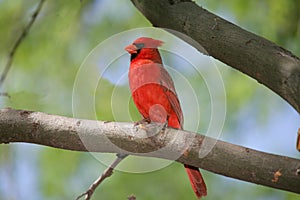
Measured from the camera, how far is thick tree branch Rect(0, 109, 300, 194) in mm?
1492

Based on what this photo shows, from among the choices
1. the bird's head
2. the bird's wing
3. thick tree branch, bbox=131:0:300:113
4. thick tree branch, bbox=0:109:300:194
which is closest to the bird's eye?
the bird's head

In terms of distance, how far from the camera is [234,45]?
1744 millimetres

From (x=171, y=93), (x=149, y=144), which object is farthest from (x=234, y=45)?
(x=171, y=93)

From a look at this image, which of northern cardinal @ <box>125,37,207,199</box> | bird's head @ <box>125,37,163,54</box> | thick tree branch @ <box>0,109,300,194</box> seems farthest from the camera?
bird's head @ <box>125,37,163,54</box>

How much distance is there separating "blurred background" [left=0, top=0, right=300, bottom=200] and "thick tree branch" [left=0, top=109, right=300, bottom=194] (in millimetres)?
1378

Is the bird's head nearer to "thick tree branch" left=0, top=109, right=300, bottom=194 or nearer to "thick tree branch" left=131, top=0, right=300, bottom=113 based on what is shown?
"thick tree branch" left=131, top=0, right=300, bottom=113

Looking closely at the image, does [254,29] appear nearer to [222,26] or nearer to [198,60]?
[198,60]

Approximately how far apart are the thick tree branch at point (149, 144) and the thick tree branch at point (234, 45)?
171 mm

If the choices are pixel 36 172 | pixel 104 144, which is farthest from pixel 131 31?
pixel 104 144

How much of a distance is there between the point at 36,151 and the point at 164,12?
7.41 feet

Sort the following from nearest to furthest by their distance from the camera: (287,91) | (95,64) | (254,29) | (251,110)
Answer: (287,91)
(95,64)
(254,29)
(251,110)

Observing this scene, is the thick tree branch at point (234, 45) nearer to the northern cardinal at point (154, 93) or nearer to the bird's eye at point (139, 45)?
the northern cardinal at point (154, 93)

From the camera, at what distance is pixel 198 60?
130 inches

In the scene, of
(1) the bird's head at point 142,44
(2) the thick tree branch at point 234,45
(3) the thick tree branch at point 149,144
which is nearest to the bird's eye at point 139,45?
(1) the bird's head at point 142,44
